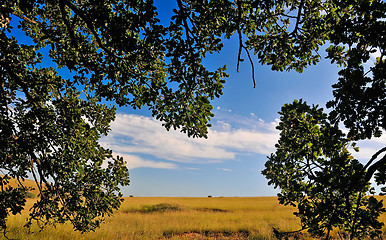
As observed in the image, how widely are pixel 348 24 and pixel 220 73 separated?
2.46 metres

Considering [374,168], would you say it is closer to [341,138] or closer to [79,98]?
[341,138]

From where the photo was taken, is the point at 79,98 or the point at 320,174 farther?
the point at 79,98

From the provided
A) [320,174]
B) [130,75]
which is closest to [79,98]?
[130,75]

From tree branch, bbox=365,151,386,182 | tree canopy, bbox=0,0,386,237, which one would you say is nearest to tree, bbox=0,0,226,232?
tree canopy, bbox=0,0,386,237

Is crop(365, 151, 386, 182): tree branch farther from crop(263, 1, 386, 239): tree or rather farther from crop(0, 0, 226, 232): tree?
crop(0, 0, 226, 232): tree

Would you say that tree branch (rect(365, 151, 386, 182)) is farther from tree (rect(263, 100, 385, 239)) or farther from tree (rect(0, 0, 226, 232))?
tree (rect(0, 0, 226, 232))

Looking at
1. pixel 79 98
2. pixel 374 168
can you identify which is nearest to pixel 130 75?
pixel 79 98

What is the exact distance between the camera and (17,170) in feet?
21.9

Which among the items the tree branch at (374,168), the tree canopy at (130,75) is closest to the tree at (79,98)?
the tree canopy at (130,75)

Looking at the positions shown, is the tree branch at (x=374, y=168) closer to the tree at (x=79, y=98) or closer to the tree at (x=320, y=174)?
the tree at (x=320, y=174)

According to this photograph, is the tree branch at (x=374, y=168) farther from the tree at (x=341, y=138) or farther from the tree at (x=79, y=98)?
the tree at (x=79, y=98)

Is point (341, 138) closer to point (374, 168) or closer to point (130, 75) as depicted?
point (374, 168)

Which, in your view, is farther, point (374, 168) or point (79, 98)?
point (79, 98)

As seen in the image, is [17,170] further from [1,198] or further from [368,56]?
[368,56]
